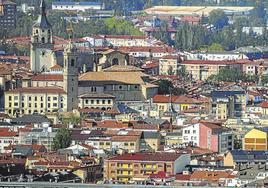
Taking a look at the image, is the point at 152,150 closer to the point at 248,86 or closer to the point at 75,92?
the point at 75,92

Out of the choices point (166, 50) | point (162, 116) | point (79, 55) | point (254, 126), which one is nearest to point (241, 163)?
point (254, 126)

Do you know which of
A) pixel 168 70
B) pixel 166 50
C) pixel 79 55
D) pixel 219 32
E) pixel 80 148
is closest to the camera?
pixel 80 148

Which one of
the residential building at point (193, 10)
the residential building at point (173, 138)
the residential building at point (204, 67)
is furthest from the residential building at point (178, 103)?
the residential building at point (193, 10)

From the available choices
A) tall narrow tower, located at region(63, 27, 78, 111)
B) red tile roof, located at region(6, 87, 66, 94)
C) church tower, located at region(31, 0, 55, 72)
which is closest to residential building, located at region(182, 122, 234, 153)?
tall narrow tower, located at region(63, 27, 78, 111)

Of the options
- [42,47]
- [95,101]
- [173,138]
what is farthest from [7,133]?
[42,47]

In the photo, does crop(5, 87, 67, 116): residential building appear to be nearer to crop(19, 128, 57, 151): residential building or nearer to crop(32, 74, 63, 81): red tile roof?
crop(32, 74, 63, 81): red tile roof
